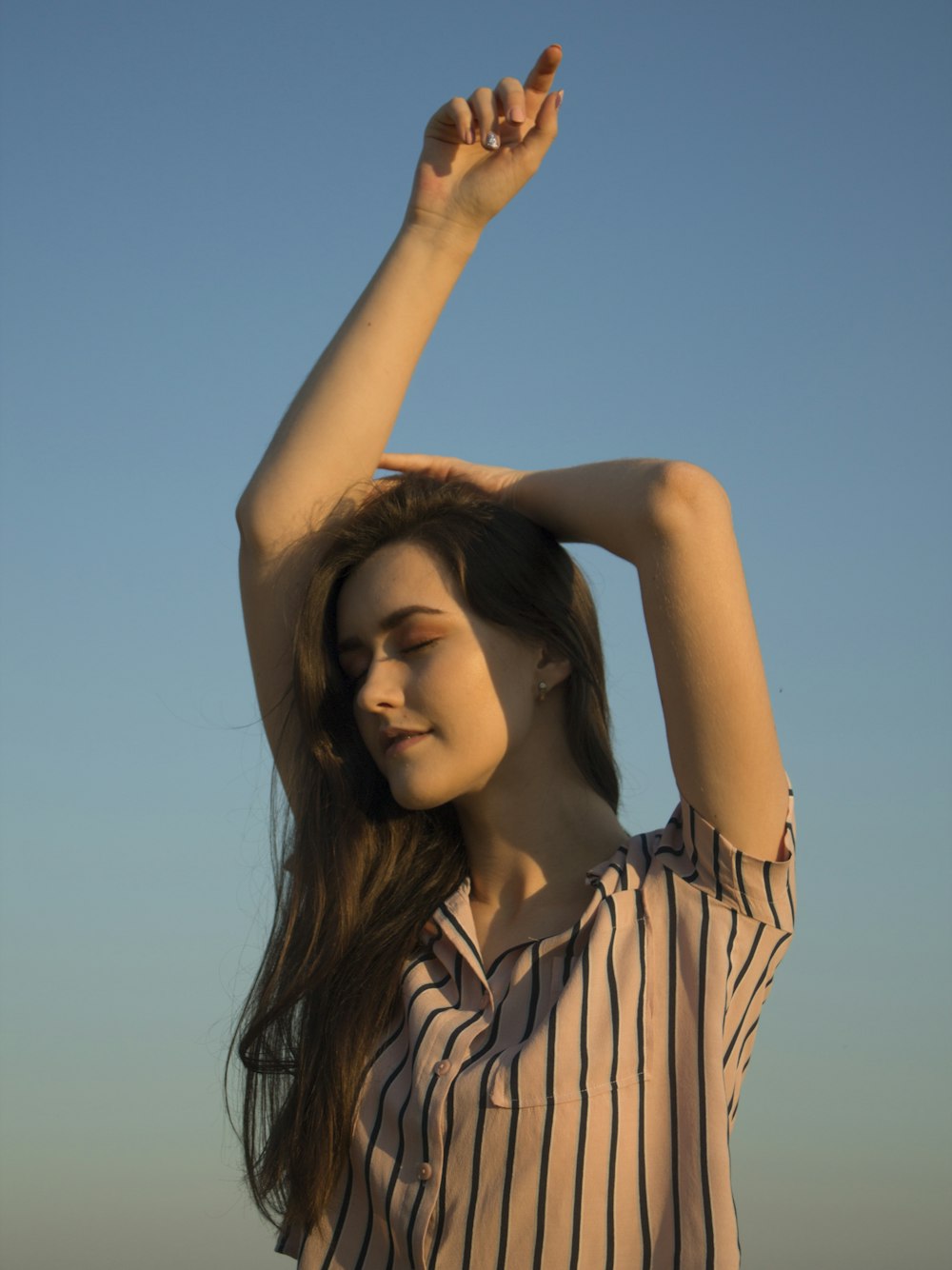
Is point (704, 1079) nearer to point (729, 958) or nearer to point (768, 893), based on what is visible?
point (729, 958)

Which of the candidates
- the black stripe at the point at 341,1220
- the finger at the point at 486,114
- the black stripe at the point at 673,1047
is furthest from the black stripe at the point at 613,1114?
the finger at the point at 486,114

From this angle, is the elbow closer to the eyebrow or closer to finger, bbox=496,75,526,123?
the eyebrow

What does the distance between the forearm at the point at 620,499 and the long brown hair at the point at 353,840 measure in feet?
0.43

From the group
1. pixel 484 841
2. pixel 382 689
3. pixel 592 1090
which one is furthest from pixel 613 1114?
pixel 382 689

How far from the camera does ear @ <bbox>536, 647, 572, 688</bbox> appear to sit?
12.3 feet

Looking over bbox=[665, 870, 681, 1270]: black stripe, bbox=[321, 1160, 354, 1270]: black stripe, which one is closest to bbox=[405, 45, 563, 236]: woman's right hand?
bbox=[665, 870, 681, 1270]: black stripe

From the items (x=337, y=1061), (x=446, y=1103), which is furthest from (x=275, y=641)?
(x=446, y=1103)

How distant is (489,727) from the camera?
139 inches

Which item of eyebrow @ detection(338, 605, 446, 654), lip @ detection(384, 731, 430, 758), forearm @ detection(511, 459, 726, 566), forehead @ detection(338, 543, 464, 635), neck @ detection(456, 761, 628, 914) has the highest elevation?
forearm @ detection(511, 459, 726, 566)

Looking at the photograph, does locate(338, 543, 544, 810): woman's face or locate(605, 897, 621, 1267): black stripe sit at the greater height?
locate(338, 543, 544, 810): woman's face

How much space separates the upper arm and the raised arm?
39.8 inches

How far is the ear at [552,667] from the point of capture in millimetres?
3740

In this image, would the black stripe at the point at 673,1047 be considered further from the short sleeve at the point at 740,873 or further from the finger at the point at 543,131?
the finger at the point at 543,131

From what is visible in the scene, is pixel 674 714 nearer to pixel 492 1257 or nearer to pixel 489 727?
pixel 489 727
